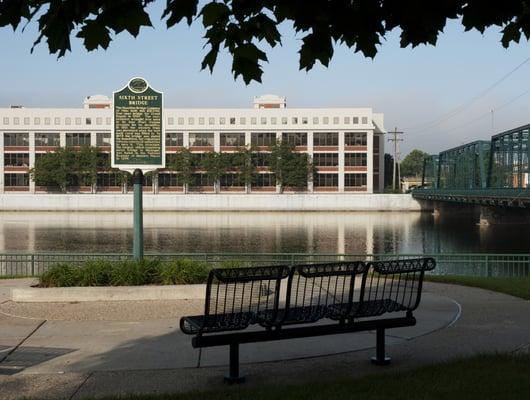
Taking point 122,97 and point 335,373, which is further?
point 122,97

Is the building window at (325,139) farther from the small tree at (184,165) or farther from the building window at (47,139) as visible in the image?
the building window at (47,139)

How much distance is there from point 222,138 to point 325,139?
17.2 m

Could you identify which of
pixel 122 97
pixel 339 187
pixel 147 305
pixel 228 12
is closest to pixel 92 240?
pixel 122 97

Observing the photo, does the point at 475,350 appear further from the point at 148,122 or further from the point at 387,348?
the point at 148,122

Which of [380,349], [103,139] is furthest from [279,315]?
[103,139]

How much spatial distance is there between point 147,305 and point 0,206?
92.8 meters

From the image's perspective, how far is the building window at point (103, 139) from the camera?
111 metres

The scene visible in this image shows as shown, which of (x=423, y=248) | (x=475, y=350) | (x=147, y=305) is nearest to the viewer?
(x=475, y=350)

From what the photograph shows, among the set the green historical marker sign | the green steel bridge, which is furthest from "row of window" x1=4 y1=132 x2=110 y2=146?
the green historical marker sign

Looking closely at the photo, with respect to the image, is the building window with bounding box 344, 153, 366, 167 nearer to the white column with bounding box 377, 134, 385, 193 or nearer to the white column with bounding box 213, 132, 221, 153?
the white column with bounding box 377, 134, 385, 193

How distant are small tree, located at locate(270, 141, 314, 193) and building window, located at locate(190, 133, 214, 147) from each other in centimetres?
1153

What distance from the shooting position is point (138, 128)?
16.6 meters

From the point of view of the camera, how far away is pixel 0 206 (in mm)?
97125

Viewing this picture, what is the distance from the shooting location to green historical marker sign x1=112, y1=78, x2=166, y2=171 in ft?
54.2
